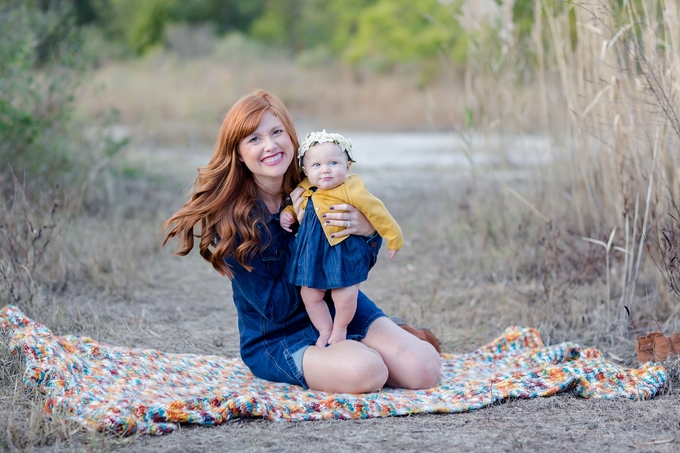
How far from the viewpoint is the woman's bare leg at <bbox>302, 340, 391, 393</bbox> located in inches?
99.9

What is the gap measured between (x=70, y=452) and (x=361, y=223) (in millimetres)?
1130

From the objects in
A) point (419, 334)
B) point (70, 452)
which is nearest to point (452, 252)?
point (419, 334)

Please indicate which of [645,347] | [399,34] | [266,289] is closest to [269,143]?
[266,289]

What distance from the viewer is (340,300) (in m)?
2.57

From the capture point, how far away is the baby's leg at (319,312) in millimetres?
2592

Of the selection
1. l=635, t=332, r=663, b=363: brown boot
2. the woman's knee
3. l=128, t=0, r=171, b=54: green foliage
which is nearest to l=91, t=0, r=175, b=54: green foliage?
l=128, t=0, r=171, b=54: green foliage

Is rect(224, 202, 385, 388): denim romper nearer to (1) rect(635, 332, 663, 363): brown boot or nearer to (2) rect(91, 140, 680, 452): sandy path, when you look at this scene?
(2) rect(91, 140, 680, 452): sandy path

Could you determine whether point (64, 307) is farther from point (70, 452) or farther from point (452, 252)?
point (452, 252)

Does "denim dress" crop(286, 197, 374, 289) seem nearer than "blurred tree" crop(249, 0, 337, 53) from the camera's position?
Yes

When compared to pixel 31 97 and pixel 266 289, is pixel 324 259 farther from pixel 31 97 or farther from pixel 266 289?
pixel 31 97

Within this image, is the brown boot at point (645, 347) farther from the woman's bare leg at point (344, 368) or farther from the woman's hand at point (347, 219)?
the woman's hand at point (347, 219)

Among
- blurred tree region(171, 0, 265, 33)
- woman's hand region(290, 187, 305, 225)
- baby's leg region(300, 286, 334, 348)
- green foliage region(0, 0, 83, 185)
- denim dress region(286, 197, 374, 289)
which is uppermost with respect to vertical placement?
blurred tree region(171, 0, 265, 33)

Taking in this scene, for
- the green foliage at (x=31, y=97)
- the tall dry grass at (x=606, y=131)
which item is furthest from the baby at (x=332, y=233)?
the green foliage at (x=31, y=97)

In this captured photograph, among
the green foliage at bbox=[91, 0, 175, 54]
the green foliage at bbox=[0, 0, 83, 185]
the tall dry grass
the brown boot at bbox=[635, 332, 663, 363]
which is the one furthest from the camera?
the green foliage at bbox=[91, 0, 175, 54]
